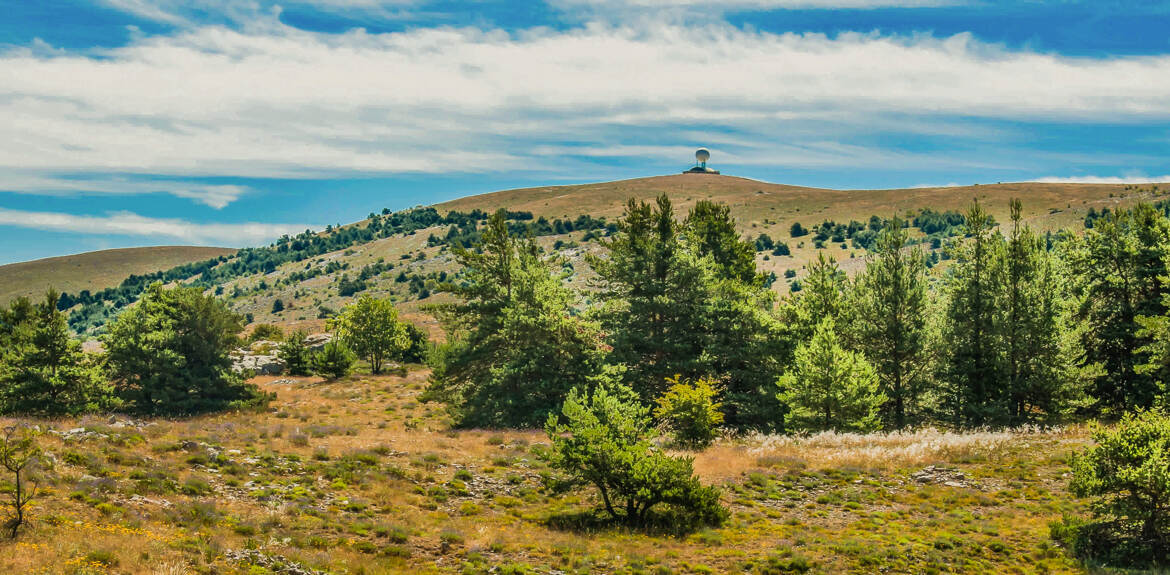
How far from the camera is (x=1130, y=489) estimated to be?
16.6 metres

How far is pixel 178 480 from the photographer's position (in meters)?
21.2

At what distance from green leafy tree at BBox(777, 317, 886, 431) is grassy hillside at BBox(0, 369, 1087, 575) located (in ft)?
6.86

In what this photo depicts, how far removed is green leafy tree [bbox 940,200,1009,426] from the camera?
3528 centimetres

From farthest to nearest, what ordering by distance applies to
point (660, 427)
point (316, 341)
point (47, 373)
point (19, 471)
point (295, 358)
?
point (316, 341)
point (295, 358)
point (47, 373)
point (660, 427)
point (19, 471)

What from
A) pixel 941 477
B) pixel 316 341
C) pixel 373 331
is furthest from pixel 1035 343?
pixel 316 341

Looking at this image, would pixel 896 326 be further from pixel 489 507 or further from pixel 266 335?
pixel 266 335

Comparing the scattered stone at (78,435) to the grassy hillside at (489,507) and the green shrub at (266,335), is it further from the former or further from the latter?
the green shrub at (266,335)

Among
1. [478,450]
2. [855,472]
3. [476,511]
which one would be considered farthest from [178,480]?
[855,472]

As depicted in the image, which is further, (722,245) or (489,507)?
(722,245)

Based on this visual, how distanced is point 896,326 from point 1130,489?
20.8 metres

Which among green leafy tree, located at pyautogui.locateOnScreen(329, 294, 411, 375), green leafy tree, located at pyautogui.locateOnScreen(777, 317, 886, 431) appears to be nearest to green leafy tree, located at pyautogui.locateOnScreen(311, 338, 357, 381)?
green leafy tree, located at pyautogui.locateOnScreen(329, 294, 411, 375)

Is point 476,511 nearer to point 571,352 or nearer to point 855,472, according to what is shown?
point 855,472

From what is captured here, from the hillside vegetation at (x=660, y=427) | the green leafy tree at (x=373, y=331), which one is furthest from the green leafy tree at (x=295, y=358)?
the hillside vegetation at (x=660, y=427)

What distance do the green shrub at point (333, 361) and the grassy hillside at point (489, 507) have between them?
115 feet
